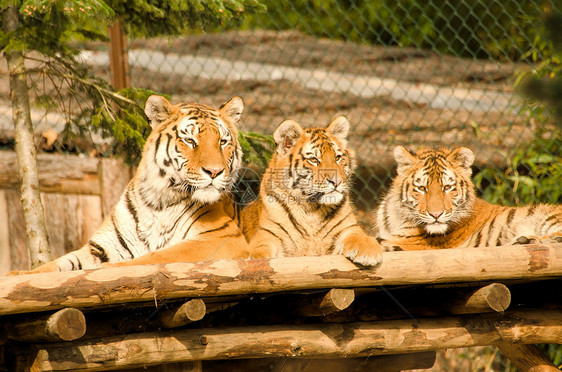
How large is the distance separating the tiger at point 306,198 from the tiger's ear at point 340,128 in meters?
0.03

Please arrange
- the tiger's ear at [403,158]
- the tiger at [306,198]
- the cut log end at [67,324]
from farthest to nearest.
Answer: the tiger's ear at [403,158] < the tiger at [306,198] < the cut log end at [67,324]

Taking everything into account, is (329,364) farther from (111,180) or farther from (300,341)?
(111,180)

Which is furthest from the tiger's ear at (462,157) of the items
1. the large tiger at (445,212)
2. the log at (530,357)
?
the log at (530,357)

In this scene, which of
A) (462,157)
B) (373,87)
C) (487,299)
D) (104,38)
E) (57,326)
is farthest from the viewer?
(373,87)

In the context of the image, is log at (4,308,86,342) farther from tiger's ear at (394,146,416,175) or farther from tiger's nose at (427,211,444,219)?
tiger's ear at (394,146,416,175)

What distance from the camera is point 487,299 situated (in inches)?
115

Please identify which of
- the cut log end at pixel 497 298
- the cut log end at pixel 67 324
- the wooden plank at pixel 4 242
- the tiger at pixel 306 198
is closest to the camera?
the cut log end at pixel 67 324

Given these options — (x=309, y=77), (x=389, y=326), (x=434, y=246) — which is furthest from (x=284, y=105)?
(x=389, y=326)

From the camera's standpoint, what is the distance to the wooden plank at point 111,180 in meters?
4.77

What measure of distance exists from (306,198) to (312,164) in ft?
0.54

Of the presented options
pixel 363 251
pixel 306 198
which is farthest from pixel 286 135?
pixel 363 251

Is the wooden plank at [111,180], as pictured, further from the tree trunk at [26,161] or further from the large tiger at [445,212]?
the large tiger at [445,212]

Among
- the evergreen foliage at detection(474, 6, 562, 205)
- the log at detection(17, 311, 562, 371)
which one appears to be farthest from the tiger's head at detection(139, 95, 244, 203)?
the evergreen foliage at detection(474, 6, 562, 205)

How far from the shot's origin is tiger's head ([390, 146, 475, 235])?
3.62 metres
